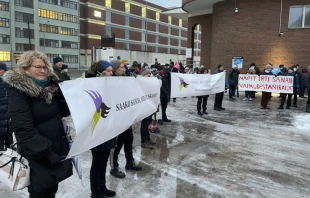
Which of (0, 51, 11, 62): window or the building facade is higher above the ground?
the building facade

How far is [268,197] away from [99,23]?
70272 mm

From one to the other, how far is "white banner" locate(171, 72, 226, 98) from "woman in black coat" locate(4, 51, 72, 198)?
6.21m

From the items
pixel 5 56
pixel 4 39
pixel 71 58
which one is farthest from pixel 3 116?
pixel 71 58

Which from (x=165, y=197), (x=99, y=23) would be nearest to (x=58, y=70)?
(x=165, y=197)

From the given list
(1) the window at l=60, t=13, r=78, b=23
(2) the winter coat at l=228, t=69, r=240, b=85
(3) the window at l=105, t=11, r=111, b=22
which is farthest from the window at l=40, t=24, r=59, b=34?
(2) the winter coat at l=228, t=69, r=240, b=85

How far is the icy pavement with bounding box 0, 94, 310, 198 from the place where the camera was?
411 centimetres

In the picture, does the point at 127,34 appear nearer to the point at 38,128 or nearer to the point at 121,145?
the point at 121,145

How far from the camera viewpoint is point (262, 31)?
19.5 m

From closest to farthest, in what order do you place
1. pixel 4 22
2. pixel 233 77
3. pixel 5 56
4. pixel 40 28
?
pixel 233 77 → pixel 5 56 → pixel 4 22 → pixel 40 28

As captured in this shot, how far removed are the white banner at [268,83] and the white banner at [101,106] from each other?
9.59 meters

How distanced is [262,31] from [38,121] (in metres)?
20.1

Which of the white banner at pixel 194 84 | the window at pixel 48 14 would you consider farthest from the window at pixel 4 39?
the white banner at pixel 194 84

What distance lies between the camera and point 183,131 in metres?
7.81

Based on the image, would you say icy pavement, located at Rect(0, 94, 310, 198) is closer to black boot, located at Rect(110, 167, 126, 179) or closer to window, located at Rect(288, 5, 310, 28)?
black boot, located at Rect(110, 167, 126, 179)
